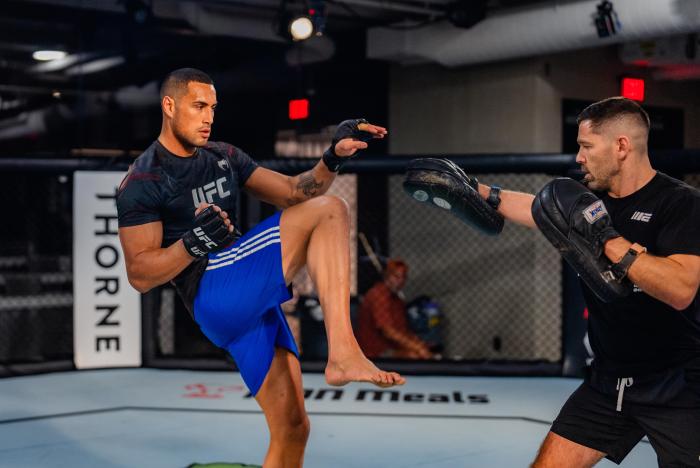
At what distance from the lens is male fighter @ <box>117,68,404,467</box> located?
2.48 meters

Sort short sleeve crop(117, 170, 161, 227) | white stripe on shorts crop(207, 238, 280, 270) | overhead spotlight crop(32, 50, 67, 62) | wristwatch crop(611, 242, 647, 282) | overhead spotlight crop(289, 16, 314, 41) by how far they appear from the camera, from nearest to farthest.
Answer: wristwatch crop(611, 242, 647, 282) → white stripe on shorts crop(207, 238, 280, 270) → short sleeve crop(117, 170, 161, 227) → overhead spotlight crop(289, 16, 314, 41) → overhead spotlight crop(32, 50, 67, 62)

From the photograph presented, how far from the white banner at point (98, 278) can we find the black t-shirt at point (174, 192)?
2837mm

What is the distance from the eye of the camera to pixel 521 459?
3.79m

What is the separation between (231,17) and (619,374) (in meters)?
5.76

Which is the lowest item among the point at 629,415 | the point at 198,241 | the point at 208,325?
the point at 629,415

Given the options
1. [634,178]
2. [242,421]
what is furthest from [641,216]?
[242,421]

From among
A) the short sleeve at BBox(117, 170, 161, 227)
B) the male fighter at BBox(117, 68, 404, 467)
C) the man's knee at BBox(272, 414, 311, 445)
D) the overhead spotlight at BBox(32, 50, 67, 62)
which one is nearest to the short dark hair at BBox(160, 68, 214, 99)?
the male fighter at BBox(117, 68, 404, 467)

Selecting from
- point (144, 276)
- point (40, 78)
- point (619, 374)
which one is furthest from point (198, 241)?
point (40, 78)

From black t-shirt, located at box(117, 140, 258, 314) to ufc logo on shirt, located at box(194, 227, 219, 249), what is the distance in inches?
12.6

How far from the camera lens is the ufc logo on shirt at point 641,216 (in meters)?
2.36

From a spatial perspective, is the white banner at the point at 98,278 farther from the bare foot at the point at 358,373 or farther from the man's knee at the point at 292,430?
the bare foot at the point at 358,373

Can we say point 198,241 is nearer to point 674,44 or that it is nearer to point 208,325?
point 208,325

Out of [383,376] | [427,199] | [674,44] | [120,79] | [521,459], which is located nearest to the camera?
[383,376]

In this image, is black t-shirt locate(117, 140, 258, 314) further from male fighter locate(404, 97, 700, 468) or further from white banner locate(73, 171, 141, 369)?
white banner locate(73, 171, 141, 369)
